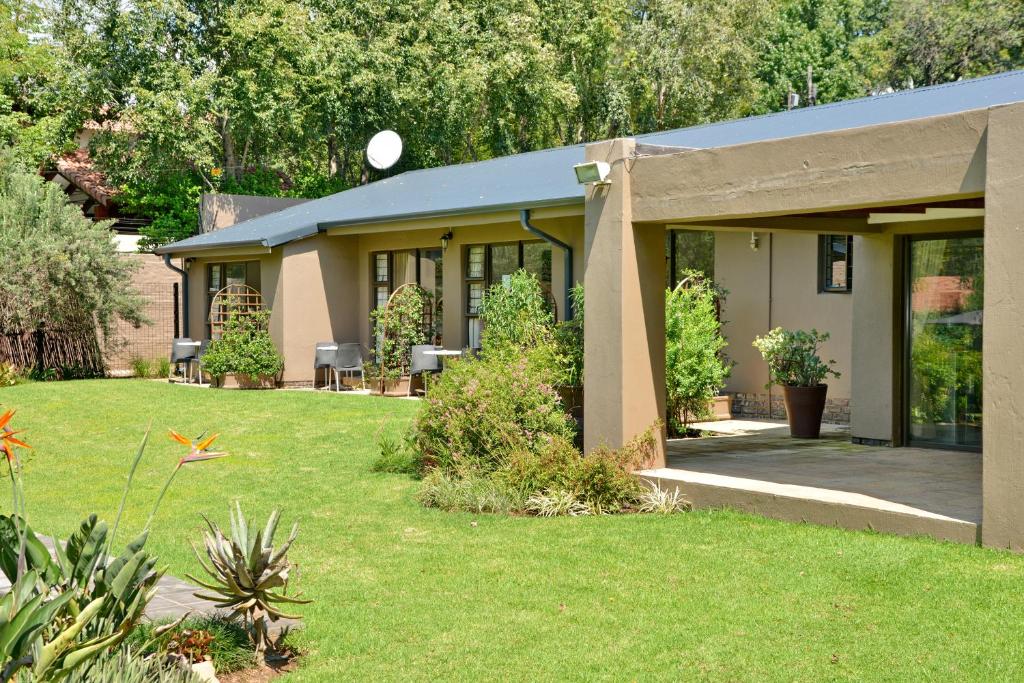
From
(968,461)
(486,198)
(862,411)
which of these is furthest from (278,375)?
(968,461)

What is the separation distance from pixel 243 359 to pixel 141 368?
5.03 m

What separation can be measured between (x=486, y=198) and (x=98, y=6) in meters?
16.9

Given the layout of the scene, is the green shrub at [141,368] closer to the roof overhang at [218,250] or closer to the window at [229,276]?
the window at [229,276]

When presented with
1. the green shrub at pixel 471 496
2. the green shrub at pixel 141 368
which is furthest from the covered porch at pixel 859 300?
the green shrub at pixel 141 368

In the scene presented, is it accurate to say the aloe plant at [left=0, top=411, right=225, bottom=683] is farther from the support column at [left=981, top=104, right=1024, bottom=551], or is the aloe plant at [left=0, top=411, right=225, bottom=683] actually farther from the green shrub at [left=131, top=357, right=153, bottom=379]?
the green shrub at [left=131, top=357, right=153, bottom=379]

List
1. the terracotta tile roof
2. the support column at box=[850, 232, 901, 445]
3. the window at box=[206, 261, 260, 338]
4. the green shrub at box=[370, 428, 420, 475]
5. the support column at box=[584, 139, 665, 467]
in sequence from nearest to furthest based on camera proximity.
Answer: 1. the support column at box=[584, 139, 665, 467]
2. the green shrub at box=[370, 428, 420, 475]
3. the support column at box=[850, 232, 901, 445]
4. the window at box=[206, 261, 260, 338]
5. the terracotta tile roof

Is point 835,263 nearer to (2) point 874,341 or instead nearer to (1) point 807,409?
(1) point 807,409

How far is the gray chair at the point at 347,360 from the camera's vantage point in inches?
781

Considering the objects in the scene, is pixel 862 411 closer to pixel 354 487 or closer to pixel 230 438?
pixel 354 487

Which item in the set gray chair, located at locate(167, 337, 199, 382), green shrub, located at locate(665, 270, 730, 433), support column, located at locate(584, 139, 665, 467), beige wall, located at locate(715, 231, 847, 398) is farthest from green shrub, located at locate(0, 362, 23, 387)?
support column, located at locate(584, 139, 665, 467)

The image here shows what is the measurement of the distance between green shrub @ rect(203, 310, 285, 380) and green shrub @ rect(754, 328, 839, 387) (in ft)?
31.3

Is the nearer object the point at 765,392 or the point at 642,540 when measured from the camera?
the point at 642,540

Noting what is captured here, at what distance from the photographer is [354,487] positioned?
10.8 m

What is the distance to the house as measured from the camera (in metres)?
7.38
